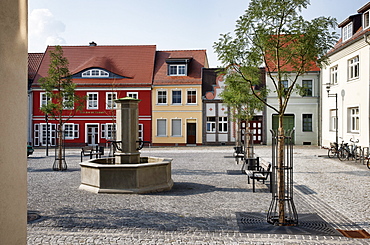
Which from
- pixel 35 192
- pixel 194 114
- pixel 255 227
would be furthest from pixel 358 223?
pixel 194 114

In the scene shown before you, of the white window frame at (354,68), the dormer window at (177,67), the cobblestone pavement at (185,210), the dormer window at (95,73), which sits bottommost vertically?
the cobblestone pavement at (185,210)

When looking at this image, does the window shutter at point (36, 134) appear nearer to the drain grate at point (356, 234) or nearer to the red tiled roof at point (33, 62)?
the red tiled roof at point (33, 62)

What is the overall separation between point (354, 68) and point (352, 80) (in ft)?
2.36

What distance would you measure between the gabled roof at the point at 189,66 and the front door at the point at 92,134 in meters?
7.09

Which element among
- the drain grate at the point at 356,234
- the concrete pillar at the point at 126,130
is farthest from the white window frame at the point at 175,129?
the drain grate at the point at 356,234

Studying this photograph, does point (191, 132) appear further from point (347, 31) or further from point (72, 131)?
point (347, 31)

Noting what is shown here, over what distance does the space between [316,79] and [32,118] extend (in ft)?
88.0

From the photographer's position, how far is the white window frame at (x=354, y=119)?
77.2 feet

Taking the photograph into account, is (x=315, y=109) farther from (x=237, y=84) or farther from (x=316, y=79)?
(x=237, y=84)

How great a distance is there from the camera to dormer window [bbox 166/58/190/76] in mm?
38688

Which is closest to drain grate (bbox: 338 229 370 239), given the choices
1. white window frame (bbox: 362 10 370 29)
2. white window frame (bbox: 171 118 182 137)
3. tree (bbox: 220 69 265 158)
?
A: tree (bbox: 220 69 265 158)

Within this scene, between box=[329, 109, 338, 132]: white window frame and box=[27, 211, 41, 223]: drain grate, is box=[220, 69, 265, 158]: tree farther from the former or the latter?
box=[329, 109, 338, 132]: white window frame

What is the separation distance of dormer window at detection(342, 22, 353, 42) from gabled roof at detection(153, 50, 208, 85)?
572 inches

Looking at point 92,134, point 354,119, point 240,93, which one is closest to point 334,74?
point 354,119
